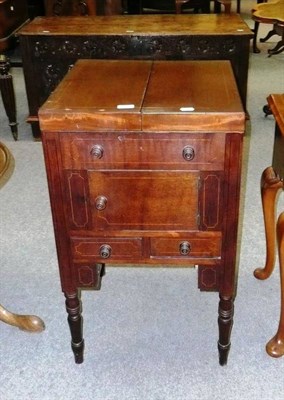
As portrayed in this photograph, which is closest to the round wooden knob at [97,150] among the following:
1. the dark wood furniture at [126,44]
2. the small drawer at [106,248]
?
the small drawer at [106,248]

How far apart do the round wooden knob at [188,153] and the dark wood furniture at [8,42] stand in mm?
2191

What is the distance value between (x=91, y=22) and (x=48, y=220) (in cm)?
140

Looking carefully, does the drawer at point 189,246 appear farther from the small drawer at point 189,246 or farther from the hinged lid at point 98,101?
the hinged lid at point 98,101

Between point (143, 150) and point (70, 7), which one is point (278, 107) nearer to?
point (143, 150)

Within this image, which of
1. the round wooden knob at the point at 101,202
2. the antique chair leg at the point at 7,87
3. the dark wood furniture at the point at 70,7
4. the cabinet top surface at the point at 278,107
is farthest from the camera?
the dark wood furniture at the point at 70,7

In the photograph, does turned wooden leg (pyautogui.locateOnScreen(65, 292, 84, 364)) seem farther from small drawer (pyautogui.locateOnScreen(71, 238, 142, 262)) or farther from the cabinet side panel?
small drawer (pyautogui.locateOnScreen(71, 238, 142, 262))

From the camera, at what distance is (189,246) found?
1.46m

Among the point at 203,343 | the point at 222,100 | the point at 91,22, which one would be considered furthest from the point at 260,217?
the point at 91,22

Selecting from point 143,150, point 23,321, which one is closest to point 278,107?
point 143,150

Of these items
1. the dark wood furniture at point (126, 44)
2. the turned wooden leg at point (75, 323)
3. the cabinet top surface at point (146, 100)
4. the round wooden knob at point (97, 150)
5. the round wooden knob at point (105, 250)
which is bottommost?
the turned wooden leg at point (75, 323)

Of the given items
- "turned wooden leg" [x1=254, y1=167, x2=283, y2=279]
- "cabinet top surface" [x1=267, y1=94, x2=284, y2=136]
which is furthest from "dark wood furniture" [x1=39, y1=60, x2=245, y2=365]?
"turned wooden leg" [x1=254, y1=167, x2=283, y2=279]

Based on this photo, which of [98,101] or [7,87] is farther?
[7,87]

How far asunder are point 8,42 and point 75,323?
2456 mm

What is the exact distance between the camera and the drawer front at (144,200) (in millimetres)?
1373
